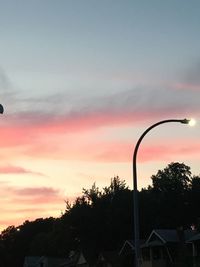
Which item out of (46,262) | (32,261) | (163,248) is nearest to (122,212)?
(163,248)

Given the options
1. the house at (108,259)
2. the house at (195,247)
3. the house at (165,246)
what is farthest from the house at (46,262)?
the house at (195,247)

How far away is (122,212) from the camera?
247 feet

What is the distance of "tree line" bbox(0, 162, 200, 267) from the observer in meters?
73.6

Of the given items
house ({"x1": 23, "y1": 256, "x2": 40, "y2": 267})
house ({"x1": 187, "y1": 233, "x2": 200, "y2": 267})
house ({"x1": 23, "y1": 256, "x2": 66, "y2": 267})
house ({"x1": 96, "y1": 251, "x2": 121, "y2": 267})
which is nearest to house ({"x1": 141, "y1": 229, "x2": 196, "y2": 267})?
house ({"x1": 187, "y1": 233, "x2": 200, "y2": 267})

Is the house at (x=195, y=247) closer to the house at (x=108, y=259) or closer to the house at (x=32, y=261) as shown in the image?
the house at (x=108, y=259)

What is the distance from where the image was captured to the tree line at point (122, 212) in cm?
7356

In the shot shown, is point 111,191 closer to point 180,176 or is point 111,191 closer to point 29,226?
point 180,176

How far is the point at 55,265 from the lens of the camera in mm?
111188

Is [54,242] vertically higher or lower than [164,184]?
lower

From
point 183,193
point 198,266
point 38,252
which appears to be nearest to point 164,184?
point 183,193

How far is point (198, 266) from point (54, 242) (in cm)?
6809

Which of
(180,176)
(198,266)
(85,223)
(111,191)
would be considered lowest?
(198,266)

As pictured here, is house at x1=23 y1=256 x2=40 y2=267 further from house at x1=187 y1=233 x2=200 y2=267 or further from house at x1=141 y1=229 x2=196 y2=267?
house at x1=187 y1=233 x2=200 y2=267

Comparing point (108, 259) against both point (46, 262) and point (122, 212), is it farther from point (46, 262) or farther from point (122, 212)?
point (46, 262)
